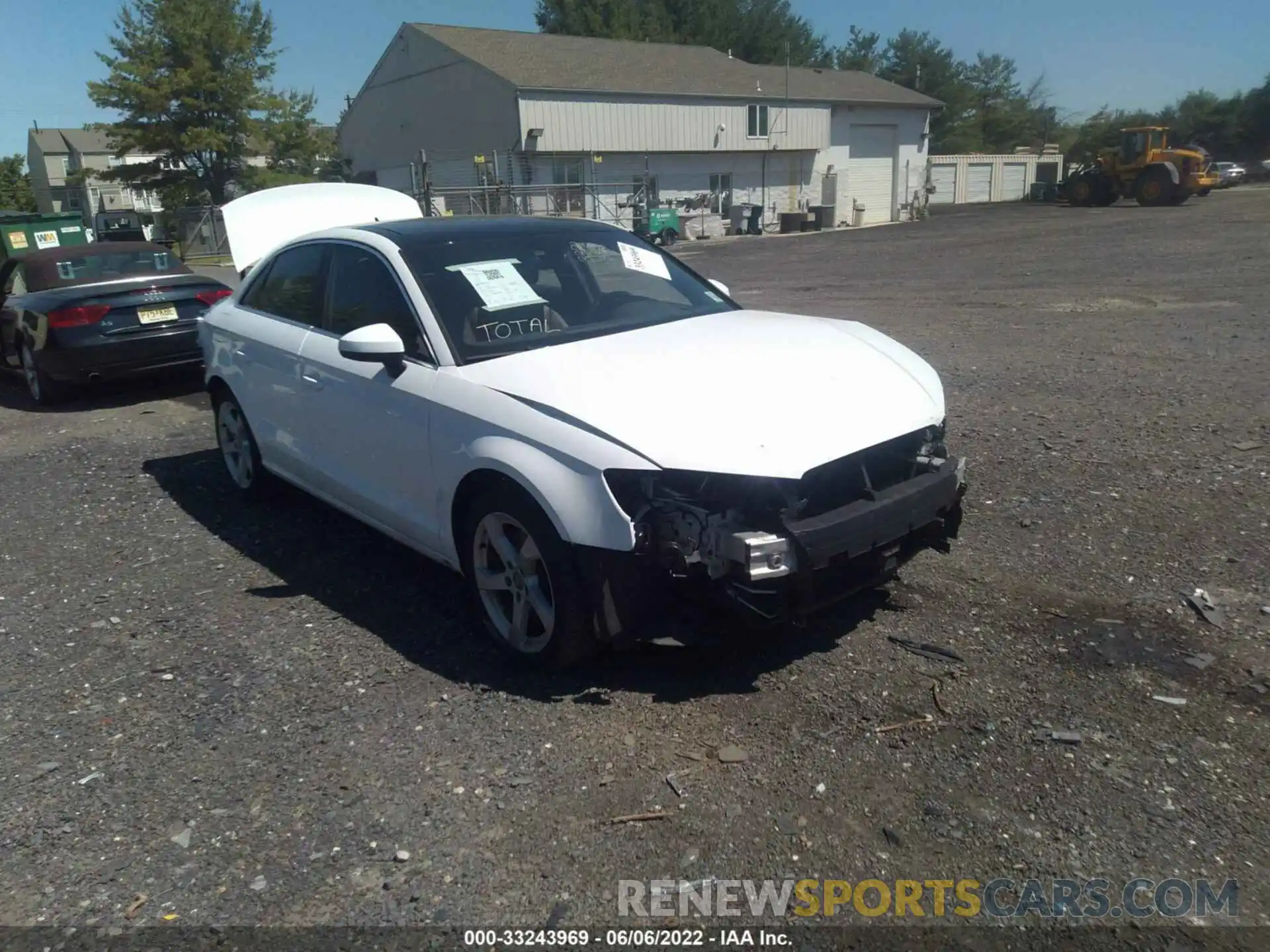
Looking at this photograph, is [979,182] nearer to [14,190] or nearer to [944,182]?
[944,182]

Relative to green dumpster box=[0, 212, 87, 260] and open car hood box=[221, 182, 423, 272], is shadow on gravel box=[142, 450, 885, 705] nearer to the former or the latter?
open car hood box=[221, 182, 423, 272]

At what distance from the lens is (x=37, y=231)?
67.8 ft

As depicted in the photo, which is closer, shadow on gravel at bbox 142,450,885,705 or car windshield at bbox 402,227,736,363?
shadow on gravel at bbox 142,450,885,705

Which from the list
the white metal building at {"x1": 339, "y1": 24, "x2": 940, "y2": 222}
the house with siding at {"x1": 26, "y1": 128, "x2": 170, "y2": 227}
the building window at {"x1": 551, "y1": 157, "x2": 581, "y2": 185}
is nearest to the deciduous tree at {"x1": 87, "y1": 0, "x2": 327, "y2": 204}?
the white metal building at {"x1": 339, "y1": 24, "x2": 940, "y2": 222}

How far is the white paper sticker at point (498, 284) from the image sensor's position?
4.20 meters

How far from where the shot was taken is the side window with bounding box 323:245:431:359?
4.17 metres

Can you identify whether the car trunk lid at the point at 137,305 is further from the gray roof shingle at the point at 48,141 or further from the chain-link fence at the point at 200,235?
the gray roof shingle at the point at 48,141

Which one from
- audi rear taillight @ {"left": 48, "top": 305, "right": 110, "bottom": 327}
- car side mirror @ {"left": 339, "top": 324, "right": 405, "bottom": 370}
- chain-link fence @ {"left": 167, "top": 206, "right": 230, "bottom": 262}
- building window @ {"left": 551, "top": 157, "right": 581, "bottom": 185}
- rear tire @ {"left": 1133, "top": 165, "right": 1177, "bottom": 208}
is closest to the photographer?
car side mirror @ {"left": 339, "top": 324, "right": 405, "bottom": 370}

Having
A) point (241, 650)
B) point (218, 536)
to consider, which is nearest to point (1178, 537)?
point (241, 650)

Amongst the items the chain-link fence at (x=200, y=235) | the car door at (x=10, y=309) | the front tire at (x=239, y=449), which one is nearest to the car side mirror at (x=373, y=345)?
the front tire at (x=239, y=449)

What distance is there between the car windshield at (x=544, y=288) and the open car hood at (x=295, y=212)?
2.64m

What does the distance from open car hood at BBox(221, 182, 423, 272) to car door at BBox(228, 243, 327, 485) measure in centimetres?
155

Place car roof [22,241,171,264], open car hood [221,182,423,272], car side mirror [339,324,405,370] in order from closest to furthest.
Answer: car side mirror [339,324,405,370] < open car hood [221,182,423,272] < car roof [22,241,171,264]

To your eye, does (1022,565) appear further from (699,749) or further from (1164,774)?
(699,749)
